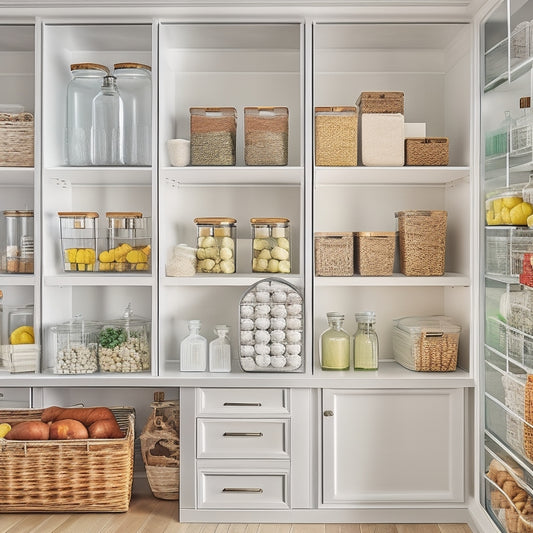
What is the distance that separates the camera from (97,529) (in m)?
2.93

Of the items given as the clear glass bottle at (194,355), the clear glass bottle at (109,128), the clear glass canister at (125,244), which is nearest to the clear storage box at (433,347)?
the clear glass bottle at (194,355)

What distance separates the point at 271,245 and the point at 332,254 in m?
0.28

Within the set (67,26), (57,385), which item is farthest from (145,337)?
(67,26)

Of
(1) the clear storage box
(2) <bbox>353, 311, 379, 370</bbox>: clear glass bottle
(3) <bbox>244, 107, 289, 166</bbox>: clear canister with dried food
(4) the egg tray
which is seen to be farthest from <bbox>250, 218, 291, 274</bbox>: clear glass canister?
(1) the clear storage box

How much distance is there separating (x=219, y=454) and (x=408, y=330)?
1.02 m

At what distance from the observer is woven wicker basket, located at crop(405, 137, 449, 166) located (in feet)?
10.2

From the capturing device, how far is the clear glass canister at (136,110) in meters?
3.18

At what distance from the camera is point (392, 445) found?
3043 mm

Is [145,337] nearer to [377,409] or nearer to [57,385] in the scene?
[57,385]

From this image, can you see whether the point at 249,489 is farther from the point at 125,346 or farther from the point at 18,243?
the point at 18,243

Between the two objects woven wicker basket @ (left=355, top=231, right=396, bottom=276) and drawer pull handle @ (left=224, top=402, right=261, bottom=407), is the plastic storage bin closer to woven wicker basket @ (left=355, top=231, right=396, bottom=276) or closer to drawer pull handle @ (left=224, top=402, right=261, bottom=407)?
woven wicker basket @ (left=355, top=231, right=396, bottom=276)

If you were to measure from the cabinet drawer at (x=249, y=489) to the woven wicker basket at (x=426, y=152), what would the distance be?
151cm

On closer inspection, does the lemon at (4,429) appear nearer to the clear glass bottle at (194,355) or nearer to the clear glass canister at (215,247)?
the clear glass bottle at (194,355)

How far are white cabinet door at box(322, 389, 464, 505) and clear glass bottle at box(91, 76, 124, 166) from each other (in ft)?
4.72
